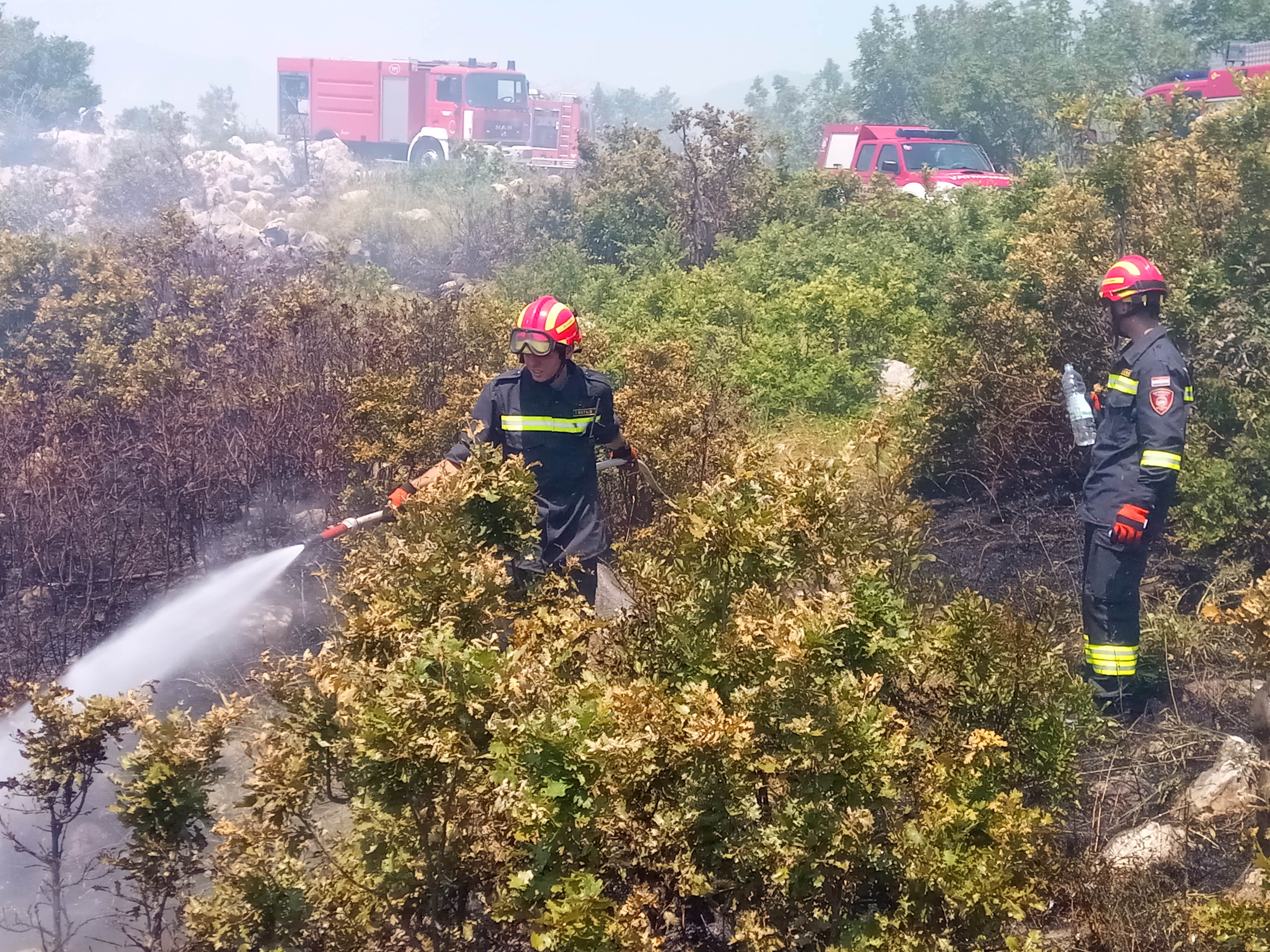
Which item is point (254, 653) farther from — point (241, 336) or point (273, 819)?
point (241, 336)

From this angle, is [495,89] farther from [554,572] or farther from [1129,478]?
[554,572]

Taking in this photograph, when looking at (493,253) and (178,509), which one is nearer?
(178,509)

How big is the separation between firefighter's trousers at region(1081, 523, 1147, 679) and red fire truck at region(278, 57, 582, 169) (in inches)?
944

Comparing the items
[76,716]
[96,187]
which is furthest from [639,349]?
[96,187]

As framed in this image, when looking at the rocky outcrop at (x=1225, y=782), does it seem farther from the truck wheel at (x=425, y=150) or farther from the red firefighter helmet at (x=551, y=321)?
the truck wheel at (x=425, y=150)

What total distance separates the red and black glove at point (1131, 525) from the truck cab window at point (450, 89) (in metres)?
26.9

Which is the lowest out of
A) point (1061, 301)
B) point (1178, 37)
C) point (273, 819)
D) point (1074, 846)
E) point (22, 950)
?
point (22, 950)

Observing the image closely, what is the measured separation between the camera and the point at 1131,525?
4.12 metres

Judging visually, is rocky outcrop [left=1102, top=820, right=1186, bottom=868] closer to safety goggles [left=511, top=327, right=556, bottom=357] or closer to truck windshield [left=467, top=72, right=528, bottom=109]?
safety goggles [left=511, top=327, right=556, bottom=357]

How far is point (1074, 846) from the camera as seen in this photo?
3299mm

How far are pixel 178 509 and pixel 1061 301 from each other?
5264 millimetres

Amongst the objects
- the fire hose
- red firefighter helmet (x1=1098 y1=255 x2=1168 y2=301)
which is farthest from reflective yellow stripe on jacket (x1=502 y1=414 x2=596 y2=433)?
red firefighter helmet (x1=1098 y1=255 x2=1168 y2=301)

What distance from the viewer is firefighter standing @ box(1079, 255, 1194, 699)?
4.18m

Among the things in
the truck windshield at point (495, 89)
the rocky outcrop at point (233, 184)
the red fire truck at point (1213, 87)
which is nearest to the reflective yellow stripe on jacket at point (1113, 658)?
the red fire truck at point (1213, 87)
